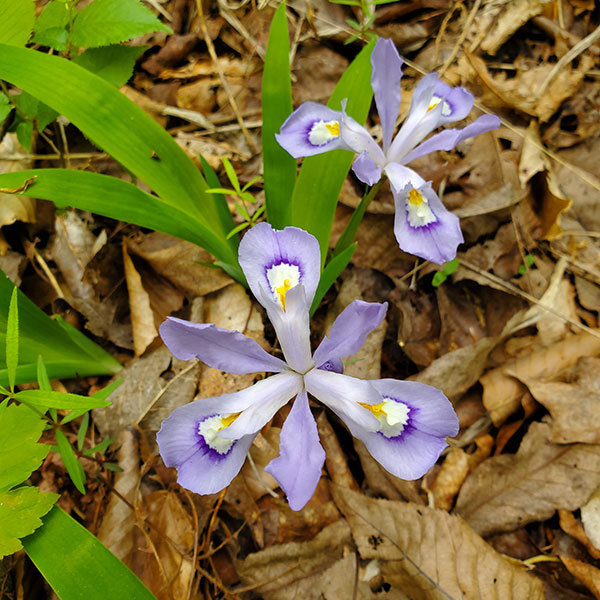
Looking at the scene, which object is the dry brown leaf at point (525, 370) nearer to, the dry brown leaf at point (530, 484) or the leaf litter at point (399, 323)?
the leaf litter at point (399, 323)

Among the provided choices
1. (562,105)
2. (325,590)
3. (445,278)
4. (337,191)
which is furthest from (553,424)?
(562,105)

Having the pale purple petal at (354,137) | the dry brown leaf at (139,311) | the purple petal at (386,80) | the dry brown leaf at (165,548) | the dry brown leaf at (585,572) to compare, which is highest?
the purple petal at (386,80)

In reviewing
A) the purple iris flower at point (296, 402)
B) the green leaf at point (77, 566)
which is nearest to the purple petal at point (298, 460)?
the purple iris flower at point (296, 402)

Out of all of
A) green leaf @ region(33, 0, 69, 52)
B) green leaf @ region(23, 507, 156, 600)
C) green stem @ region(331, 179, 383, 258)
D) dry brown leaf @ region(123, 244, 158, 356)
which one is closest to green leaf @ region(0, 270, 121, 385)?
dry brown leaf @ region(123, 244, 158, 356)

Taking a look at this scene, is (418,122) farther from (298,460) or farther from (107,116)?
(298,460)

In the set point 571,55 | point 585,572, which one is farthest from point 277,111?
point 585,572

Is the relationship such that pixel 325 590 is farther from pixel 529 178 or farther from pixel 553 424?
pixel 529 178
